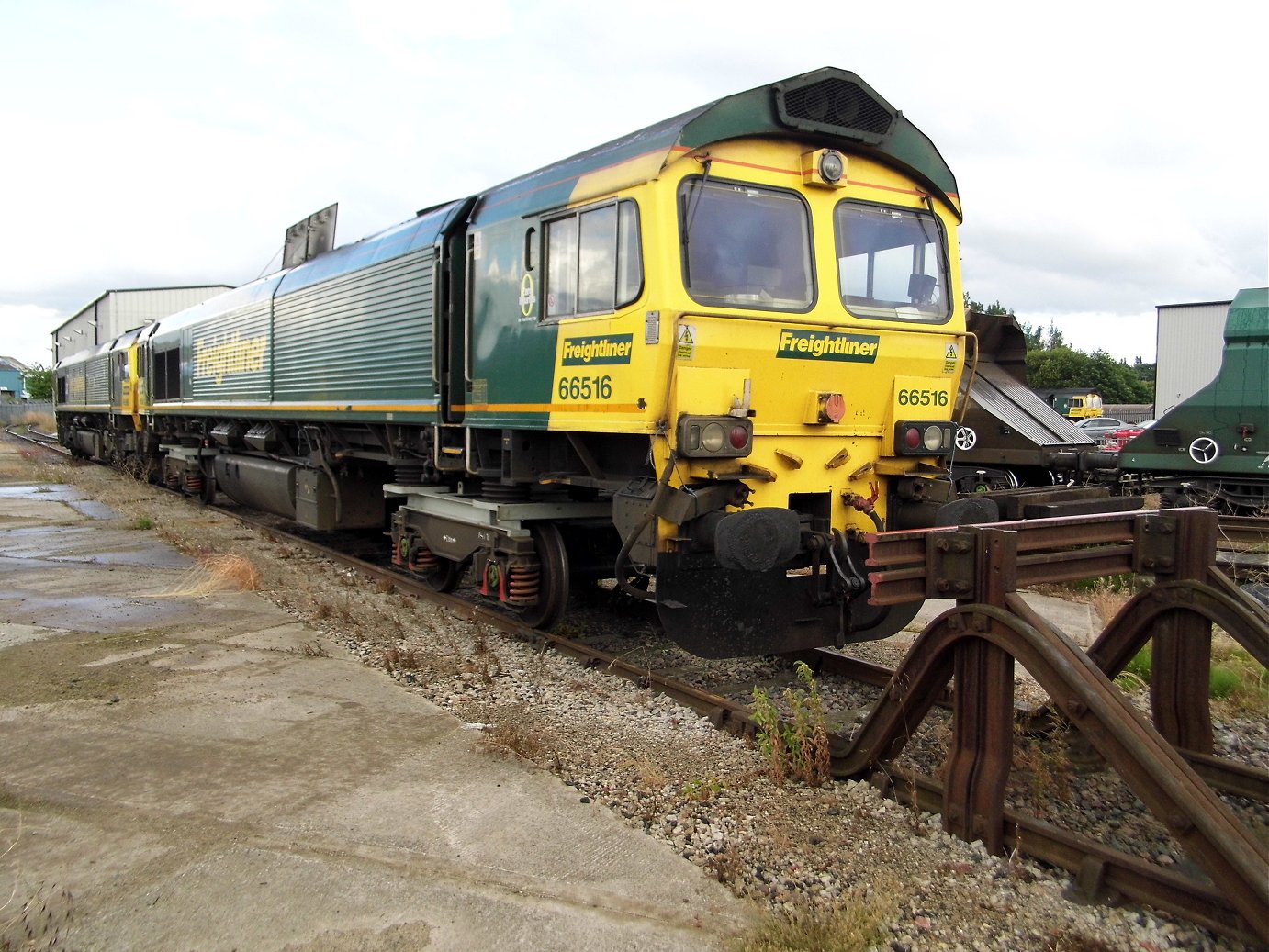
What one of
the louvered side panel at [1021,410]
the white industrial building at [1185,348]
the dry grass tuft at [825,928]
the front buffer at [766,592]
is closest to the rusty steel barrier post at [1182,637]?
the front buffer at [766,592]

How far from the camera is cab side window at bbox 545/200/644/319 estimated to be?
5668 mm

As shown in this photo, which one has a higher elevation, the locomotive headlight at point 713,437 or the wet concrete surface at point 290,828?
the locomotive headlight at point 713,437

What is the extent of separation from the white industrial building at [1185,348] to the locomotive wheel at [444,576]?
2986 cm

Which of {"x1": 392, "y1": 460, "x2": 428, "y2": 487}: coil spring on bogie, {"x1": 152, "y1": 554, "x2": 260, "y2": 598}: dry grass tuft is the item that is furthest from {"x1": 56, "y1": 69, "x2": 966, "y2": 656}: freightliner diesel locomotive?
{"x1": 152, "y1": 554, "x2": 260, "y2": 598}: dry grass tuft

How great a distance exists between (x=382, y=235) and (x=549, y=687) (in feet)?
17.4

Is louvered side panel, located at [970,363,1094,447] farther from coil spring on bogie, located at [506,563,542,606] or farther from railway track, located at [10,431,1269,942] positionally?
railway track, located at [10,431,1269,942]

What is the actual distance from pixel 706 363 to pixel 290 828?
3165 mm

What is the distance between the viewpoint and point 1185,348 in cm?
3266

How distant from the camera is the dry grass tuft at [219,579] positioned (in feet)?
29.0

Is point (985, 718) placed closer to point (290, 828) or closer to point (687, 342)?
point (687, 342)

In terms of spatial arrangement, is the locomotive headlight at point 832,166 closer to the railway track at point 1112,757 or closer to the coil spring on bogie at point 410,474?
the railway track at point 1112,757

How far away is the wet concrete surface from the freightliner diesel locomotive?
1.69 metres

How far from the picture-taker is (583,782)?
4.47m

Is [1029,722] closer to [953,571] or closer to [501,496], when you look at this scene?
[953,571]
